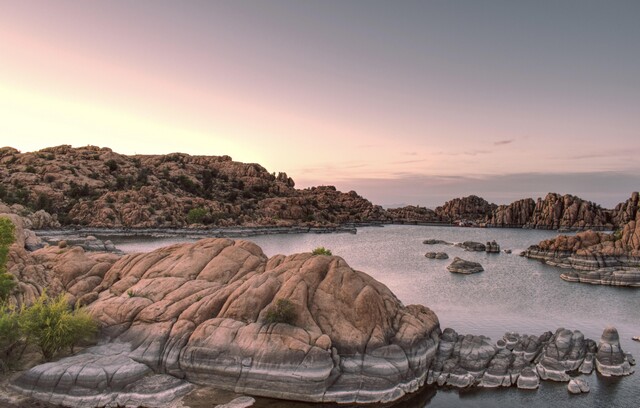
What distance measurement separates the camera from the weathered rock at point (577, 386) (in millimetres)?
39406

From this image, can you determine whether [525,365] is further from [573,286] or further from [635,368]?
[573,286]

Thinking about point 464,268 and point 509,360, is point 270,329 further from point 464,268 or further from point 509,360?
point 464,268

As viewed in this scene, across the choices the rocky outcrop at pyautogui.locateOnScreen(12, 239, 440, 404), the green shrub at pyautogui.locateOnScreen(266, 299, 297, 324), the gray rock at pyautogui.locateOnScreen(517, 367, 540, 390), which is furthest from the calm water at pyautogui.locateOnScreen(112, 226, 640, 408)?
the green shrub at pyautogui.locateOnScreen(266, 299, 297, 324)

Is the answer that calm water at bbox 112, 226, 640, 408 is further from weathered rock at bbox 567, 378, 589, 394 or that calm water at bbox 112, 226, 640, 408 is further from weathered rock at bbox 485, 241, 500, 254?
weathered rock at bbox 485, 241, 500, 254

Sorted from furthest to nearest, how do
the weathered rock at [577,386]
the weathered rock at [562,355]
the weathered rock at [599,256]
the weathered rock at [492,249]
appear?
the weathered rock at [492,249] → the weathered rock at [599,256] → the weathered rock at [562,355] → the weathered rock at [577,386]

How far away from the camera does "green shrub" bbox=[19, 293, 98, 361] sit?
122 ft

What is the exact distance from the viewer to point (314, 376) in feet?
116

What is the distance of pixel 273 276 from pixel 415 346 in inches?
622

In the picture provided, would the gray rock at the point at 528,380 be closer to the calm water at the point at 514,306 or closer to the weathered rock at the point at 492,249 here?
the calm water at the point at 514,306

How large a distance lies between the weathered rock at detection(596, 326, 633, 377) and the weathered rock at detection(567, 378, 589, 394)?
5174 mm

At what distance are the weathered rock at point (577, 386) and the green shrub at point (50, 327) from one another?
4450 cm

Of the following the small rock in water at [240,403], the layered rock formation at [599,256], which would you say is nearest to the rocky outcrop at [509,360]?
the small rock in water at [240,403]

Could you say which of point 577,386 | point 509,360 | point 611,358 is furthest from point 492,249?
point 577,386

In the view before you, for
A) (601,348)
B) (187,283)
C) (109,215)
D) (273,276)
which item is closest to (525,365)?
(601,348)
